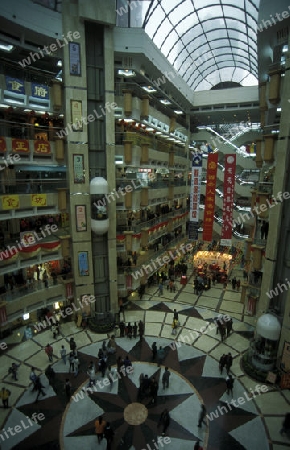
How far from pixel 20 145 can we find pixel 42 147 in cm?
154

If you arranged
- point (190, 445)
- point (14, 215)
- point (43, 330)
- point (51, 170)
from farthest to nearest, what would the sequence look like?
point (51, 170)
point (43, 330)
point (14, 215)
point (190, 445)

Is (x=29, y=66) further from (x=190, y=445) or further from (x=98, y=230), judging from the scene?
(x=190, y=445)

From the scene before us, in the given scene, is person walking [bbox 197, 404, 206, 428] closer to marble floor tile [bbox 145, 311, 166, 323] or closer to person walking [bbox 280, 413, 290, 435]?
person walking [bbox 280, 413, 290, 435]

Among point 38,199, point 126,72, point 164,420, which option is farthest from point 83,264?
point 126,72

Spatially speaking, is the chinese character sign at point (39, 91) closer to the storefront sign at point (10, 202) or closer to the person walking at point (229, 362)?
the storefront sign at point (10, 202)

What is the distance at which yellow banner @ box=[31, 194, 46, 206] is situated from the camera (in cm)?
1769

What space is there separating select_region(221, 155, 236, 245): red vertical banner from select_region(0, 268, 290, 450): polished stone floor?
738 centimetres

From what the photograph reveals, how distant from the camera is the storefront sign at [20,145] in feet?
53.2

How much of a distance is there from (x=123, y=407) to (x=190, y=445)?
3.73m

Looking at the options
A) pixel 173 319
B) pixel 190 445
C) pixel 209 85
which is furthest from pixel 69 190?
pixel 209 85

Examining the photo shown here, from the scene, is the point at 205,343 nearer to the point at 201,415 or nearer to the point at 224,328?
the point at 224,328

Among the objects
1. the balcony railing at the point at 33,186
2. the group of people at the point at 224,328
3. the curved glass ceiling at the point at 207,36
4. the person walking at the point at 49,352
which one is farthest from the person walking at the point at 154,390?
the curved glass ceiling at the point at 207,36

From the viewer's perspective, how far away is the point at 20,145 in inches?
648

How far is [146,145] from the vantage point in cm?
2200
